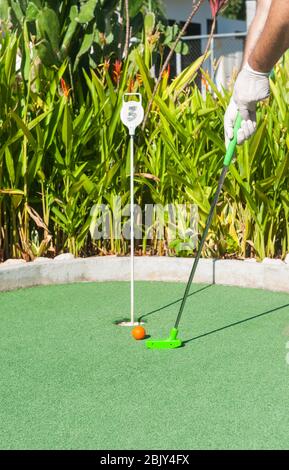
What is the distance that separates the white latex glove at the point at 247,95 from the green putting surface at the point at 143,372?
1.16 metres

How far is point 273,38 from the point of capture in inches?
127

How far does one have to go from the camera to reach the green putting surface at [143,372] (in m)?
3.07

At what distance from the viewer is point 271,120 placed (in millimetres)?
5652

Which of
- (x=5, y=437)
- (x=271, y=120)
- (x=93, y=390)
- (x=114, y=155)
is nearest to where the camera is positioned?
(x=5, y=437)

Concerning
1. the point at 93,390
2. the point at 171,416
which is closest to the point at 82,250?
the point at 93,390

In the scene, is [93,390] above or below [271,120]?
below

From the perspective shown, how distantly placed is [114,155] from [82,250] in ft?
2.70

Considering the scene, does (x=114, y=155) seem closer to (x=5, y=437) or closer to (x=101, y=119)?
(x=101, y=119)

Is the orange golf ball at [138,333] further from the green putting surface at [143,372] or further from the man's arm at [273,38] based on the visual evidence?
the man's arm at [273,38]

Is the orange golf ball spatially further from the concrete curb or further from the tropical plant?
the tropical plant

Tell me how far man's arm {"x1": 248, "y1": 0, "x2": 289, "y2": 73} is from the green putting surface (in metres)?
1.46

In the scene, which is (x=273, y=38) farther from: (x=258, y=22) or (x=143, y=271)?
(x=143, y=271)

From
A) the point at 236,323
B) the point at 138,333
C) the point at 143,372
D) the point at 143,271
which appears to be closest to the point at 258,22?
the point at 236,323

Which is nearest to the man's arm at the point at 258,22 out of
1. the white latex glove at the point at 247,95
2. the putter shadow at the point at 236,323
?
the white latex glove at the point at 247,95
